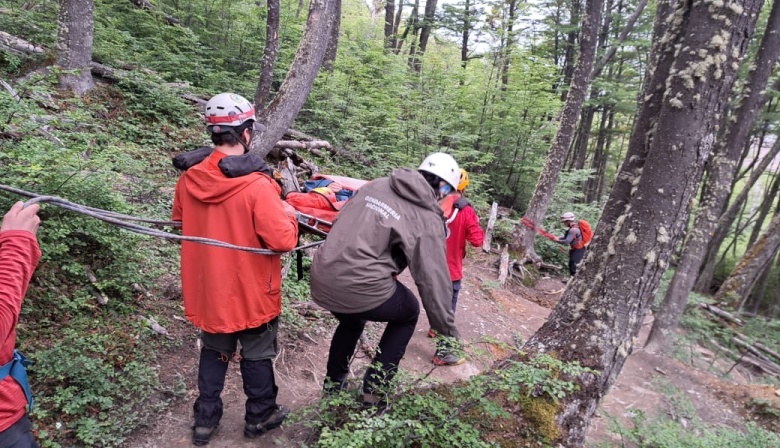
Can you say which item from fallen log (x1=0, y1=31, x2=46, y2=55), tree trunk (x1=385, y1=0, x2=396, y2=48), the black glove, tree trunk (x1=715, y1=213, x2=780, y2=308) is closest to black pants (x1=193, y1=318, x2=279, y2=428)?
the black glove

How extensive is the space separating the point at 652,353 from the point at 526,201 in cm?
809

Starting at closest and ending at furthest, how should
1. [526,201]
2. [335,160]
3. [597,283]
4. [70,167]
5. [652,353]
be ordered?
[597,283] → [70,167] → [652,353] → [335,160] → [526,201]

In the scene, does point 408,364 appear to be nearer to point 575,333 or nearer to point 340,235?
point 575,333

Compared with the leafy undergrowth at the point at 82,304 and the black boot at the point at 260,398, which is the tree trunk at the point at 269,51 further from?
the black boot at the point at 260,398

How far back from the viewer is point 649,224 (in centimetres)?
324

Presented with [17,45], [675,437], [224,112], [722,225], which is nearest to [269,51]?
[17,45]

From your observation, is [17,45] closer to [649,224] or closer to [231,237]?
[231,237]

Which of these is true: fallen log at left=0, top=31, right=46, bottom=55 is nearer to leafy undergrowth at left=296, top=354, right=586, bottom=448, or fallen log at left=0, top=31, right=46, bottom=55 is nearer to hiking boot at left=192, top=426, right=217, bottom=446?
hiking boot at left=192, top=426, right=217, bottom=446

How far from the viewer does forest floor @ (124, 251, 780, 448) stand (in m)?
3.22

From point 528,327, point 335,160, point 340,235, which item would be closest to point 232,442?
point 340,235

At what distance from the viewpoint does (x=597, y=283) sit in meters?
3.44

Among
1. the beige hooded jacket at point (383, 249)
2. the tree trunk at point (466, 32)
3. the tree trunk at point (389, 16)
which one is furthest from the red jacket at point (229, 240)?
the tree trunk at point (389, 16)

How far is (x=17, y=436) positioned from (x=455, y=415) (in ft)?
7.53

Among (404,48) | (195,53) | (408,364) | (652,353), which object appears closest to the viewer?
(408,364)
